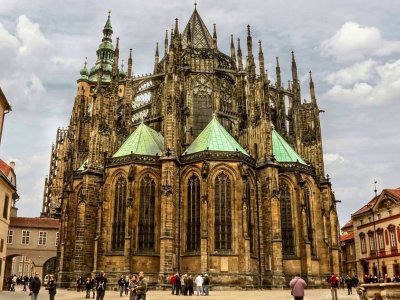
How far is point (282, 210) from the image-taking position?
38.0 m

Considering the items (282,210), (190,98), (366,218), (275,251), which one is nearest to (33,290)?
(275,251)

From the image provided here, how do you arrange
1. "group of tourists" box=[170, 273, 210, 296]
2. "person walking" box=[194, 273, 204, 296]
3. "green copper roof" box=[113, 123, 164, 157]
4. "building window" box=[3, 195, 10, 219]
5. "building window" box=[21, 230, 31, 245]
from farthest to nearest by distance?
"building window" box=[21, 230, 31, 245], "green copper roof" box=[113, 123, 164, 157], "building window" box=[3, 195, 10, 219], "group of tourists" box=[170, 273, 210, 296], "person walking" box=[194, 273, 204, 296]

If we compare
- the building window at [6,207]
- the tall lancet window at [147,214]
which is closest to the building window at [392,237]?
the tall lancet window at [147,214]

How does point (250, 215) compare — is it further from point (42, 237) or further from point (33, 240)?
point (33, 240)

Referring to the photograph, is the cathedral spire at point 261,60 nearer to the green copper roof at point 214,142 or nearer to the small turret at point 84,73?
the green copper roof at point 214,142

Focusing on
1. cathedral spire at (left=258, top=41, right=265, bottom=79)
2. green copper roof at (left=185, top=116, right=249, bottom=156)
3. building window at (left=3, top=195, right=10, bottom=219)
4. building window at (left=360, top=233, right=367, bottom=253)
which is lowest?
building window at (left=360, top=233, right=367, bottom=253)

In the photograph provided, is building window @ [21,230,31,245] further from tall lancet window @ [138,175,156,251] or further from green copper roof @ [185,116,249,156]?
green copper roof @ [185,116,249,156]

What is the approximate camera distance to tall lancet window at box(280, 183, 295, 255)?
122 feet

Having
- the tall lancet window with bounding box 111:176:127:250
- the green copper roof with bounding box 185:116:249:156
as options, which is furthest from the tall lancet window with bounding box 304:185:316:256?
the tall lancet window with bounding box 111:176:127:250

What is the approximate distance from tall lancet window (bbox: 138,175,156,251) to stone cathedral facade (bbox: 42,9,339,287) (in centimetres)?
8

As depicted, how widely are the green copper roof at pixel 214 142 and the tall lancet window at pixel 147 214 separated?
4.38 meters

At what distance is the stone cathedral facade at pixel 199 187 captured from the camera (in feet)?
110

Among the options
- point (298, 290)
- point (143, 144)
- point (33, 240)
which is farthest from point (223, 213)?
point (33, 240)

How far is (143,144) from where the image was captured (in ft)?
122
